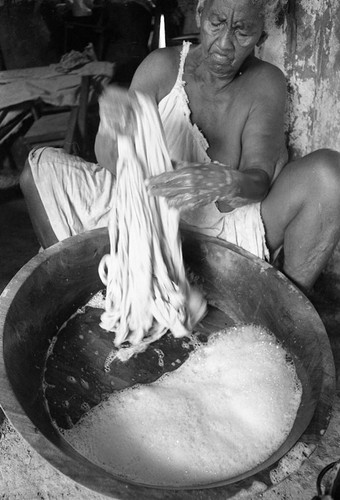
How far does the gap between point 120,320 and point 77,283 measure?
22cm

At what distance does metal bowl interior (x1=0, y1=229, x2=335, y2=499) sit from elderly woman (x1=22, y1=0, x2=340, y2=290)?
0.21 m

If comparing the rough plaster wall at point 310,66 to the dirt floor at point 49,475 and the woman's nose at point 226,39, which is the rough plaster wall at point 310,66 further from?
the dirt floor at point 49,475

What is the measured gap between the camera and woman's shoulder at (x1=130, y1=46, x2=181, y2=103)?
7.00 ft

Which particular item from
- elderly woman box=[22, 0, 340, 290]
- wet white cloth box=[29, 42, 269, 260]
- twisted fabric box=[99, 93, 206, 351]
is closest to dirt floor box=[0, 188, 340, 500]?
twisted fabric box=[99, 93, 206, 351]

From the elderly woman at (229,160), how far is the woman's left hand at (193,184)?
0.19 meters

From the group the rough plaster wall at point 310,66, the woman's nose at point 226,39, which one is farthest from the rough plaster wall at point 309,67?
the woman's nose at point 226,39

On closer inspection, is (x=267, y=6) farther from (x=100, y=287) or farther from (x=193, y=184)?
(x=100, y=287)

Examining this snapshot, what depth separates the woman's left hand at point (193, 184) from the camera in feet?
5.02

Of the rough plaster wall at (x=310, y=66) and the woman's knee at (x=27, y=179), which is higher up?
the rough plaster wall at (x=310, y=66)

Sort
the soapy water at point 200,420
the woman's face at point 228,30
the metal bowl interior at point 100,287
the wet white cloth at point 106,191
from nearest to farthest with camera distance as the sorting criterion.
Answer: the metal bowl interior at point 100,287 < the soapy water at point 200,420 < the woman's face at point 228,30 < the wet white cloth at point 106,191

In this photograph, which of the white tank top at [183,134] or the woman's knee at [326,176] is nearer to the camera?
the woman's knee at [326,176]

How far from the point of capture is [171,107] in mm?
2135

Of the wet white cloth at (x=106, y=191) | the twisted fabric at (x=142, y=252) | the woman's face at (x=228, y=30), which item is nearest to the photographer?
the twisted fabric at (x=142, y=252)

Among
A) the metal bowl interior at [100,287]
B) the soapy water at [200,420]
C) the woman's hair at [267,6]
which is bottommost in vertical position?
the soapy water at [200,420]
